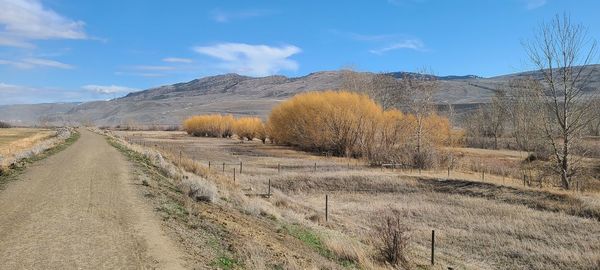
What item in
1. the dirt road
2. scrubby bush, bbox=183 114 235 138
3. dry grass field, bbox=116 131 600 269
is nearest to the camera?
the dirt road

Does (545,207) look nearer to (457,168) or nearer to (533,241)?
(533,241)

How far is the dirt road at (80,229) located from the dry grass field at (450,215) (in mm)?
4529

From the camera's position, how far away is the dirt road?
7.89 meters

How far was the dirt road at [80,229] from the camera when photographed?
7891mm

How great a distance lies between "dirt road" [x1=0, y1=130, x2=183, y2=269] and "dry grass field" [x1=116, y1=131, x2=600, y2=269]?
453 centimetres

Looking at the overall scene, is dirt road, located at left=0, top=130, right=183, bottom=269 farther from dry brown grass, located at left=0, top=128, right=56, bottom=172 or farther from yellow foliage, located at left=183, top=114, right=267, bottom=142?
yellow foliage, located at left=183, top=114, right=267, bottom=142

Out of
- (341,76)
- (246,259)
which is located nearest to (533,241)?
(246,259)

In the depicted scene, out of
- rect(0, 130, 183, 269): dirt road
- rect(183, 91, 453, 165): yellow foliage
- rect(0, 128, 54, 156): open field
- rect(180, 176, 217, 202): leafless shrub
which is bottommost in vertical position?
rect(0, 128, 54, 156): open field

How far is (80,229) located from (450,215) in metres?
16.5

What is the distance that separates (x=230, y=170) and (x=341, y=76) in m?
49.3

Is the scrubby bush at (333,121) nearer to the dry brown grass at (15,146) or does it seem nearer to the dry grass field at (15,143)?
the dry brown grass at (15,146)

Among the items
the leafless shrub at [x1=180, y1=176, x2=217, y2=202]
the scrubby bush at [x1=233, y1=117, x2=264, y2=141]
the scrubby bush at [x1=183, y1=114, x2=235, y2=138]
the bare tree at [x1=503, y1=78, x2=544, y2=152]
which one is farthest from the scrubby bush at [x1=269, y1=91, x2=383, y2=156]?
the scrubby bush at [x1=183, y1=114, x2=235, y2=138]

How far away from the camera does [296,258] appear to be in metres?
9.97

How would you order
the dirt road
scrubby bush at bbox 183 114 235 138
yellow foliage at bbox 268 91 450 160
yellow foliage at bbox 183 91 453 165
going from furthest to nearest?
1. scrubby bush at bbox 183 114 235 138
2. yellow foliage at bbox 268 91 450 160
3. yellow foliage at bbox 183 91 453 165
4. the dirt road
